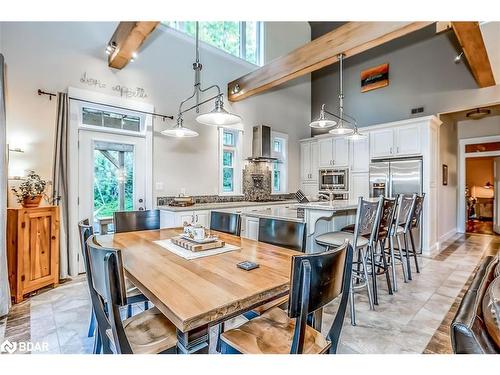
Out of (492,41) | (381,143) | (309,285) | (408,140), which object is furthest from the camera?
(381,143)

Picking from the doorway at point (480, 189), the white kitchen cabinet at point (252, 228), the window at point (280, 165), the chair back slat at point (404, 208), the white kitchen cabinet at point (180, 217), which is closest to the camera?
the chair back slat at point (404, 208)

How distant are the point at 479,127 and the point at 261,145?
16.7ft

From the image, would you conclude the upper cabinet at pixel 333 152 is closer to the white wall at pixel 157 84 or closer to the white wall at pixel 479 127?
the white wall at pixel 157 84

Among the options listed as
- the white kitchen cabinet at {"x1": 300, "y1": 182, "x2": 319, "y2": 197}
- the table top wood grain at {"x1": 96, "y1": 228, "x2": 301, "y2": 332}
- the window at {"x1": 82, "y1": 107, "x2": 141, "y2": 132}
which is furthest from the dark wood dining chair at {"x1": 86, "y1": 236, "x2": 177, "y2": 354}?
the white kitchen cabinet at {"x1": 300, "y1": 182, "x2": 319, "y2": 197}

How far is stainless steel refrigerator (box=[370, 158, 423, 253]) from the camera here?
15.0 feet

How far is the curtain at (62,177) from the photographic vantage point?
3.28 metres

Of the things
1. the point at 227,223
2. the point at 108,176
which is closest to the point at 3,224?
the point at 108,176

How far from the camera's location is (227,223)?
8.47ft

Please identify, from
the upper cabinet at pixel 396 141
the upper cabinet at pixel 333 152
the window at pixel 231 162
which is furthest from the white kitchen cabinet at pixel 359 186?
the window at pixel 231 162

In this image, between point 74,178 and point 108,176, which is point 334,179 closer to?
point 108,176

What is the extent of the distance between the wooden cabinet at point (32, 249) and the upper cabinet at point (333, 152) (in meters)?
5.13

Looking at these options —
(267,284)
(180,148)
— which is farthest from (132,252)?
(180,148)

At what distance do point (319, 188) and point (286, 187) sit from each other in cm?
79
